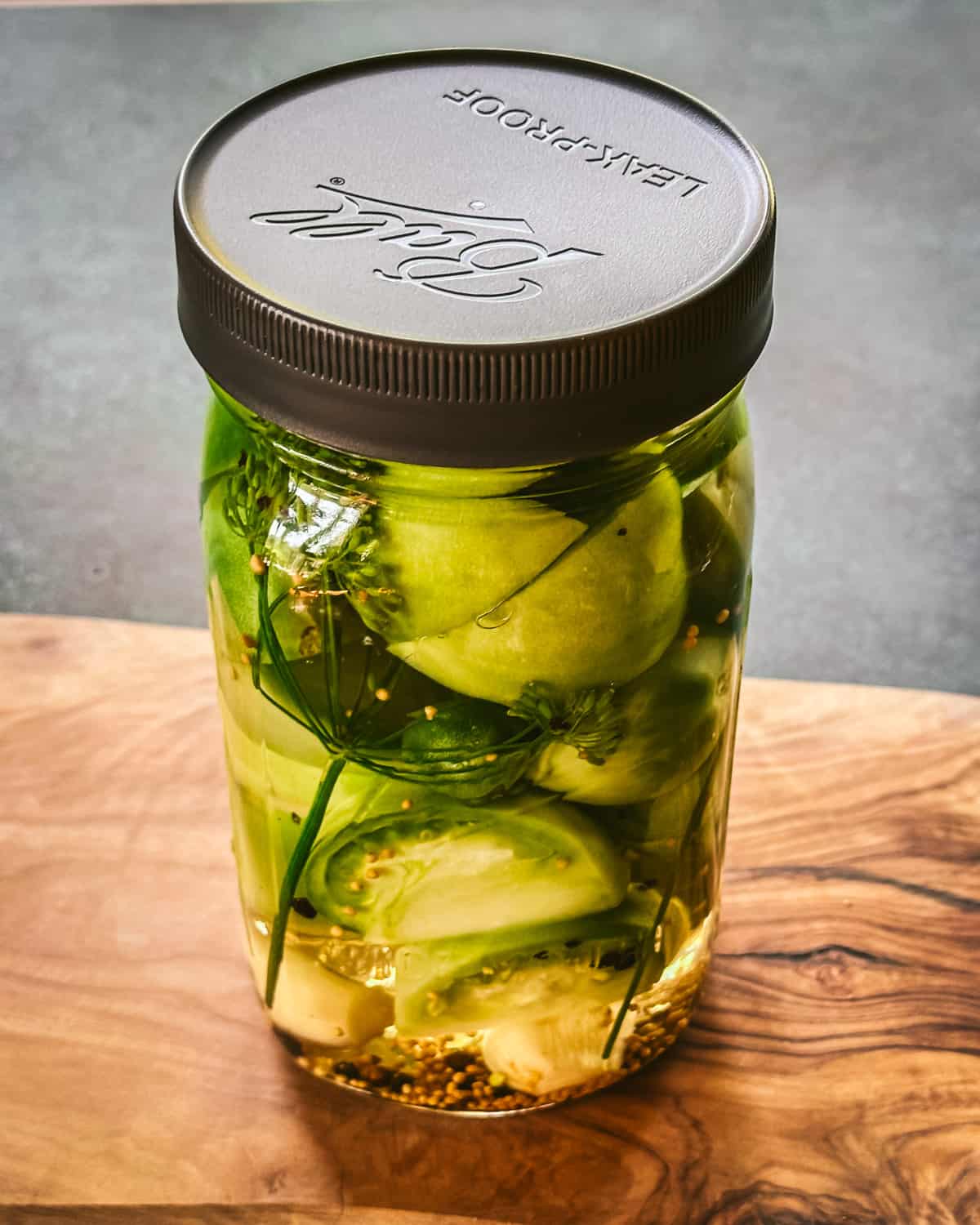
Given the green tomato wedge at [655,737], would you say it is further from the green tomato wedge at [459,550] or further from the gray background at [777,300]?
the gray background at [777,300]

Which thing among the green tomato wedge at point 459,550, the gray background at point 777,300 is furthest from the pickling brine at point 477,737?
the gray background at point 777,300

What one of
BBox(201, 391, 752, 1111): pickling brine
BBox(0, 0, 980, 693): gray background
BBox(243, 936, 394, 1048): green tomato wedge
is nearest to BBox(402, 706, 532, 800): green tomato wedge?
BBox(201, 391, 752, 1111): pickling brine

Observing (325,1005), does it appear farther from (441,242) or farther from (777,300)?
(777,300)

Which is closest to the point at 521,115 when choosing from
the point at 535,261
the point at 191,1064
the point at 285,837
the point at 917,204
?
the point at 535,261

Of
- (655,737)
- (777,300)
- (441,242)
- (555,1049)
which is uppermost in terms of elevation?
(441,242)

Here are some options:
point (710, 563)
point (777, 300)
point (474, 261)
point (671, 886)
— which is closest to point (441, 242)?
point (474, 261)

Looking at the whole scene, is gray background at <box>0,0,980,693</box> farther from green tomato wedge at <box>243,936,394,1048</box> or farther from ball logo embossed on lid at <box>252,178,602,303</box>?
ball logo embossed on lid at <box>252,178,602,303</box>
